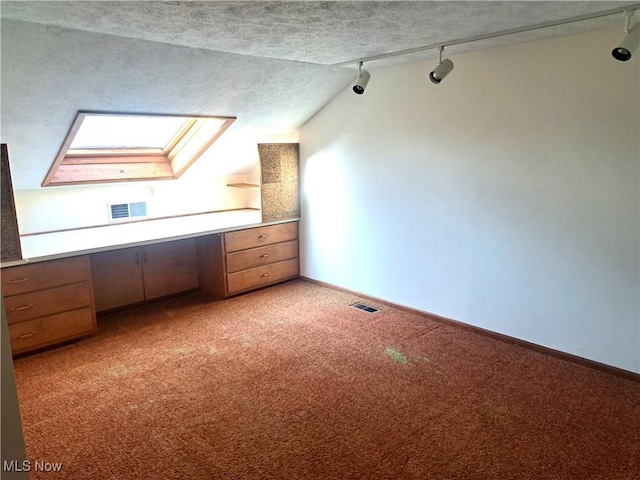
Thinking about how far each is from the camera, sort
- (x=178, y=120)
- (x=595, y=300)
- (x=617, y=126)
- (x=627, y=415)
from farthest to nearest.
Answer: (x=178, y=120), (x=595, y=300), (x=617, y=126), (x=627, y=415)

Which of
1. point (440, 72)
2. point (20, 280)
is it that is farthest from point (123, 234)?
point (440, 72)

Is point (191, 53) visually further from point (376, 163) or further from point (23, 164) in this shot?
point (376, 163)

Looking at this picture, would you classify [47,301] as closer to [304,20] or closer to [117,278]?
[117,278]

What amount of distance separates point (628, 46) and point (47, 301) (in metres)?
3.74

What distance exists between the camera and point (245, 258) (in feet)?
14.5

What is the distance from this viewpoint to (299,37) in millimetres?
2621

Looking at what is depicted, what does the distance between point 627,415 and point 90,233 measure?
12.8ft

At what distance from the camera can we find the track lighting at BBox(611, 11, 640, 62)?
2162 millimetres

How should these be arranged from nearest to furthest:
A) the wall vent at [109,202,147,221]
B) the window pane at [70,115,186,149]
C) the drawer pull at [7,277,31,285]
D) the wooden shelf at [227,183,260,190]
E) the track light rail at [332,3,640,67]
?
1. the track light rail at [332,3,640,67]
2. the drawer pull at [7,277,31,285]
3. the window pane at [70,115,186,149]
4. the wall vent at [109,202,147,221]
5. the wooden shelf at [227,183,260,190]

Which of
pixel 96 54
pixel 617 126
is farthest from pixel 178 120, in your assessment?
pixel 617 126

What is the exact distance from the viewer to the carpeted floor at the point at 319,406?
213 centimetres

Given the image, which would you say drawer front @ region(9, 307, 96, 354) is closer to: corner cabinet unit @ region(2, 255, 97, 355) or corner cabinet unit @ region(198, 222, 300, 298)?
corner cabinet unit @ region(2, 255, 97, 355)

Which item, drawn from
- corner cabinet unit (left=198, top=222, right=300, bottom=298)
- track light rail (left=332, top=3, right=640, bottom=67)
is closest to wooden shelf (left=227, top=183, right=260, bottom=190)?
corner cabinet unit (left=198, top=222, right=300, bottom=298)

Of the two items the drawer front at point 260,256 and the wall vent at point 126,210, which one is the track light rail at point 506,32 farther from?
the wall vent at point 126,210
